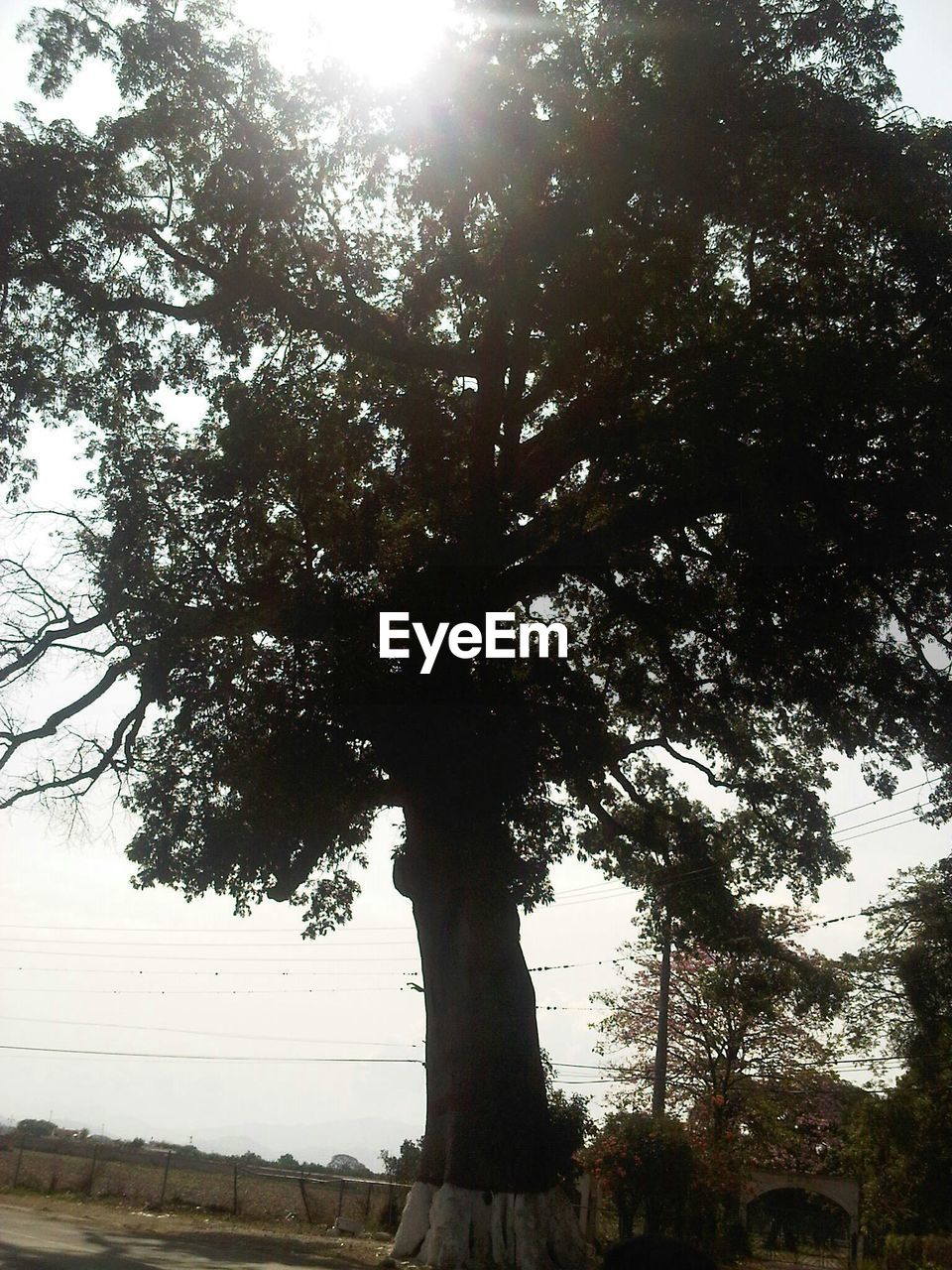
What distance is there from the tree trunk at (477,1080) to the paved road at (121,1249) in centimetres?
203

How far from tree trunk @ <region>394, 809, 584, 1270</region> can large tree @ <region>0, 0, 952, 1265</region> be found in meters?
0.06

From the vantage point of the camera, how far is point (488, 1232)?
50.4 feet

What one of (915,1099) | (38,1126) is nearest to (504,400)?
(915,1099)

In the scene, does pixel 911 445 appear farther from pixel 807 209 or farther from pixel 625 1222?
pixel 625 1222

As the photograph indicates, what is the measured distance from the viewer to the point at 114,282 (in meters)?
18.5

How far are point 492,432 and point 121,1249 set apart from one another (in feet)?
42.5

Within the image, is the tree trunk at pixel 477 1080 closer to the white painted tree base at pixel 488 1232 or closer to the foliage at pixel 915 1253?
the white painted tree base at pixel 488 1232

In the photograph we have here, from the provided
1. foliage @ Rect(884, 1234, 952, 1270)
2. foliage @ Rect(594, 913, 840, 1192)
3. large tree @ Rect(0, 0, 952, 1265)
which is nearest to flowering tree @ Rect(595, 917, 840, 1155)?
foliage @ Rect(594, 913, 840, 1192)

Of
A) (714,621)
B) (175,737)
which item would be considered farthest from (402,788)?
(714,621)

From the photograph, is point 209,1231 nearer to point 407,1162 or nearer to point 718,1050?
point 407,1162

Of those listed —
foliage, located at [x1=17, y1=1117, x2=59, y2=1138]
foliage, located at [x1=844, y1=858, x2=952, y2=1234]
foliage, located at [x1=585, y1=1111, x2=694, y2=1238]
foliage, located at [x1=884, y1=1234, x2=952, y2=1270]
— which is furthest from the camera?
foliage, located at [x1=17, y1=1117, x2=59, y2=1138]

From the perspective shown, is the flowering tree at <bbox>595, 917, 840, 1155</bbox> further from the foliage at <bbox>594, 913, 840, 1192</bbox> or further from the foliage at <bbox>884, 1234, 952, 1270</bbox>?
the foliage at <bbox>884, 1234, 952, 1270</bbox>

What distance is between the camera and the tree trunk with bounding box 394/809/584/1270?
50.4 ft

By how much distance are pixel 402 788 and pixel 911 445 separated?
9770 millimetres
